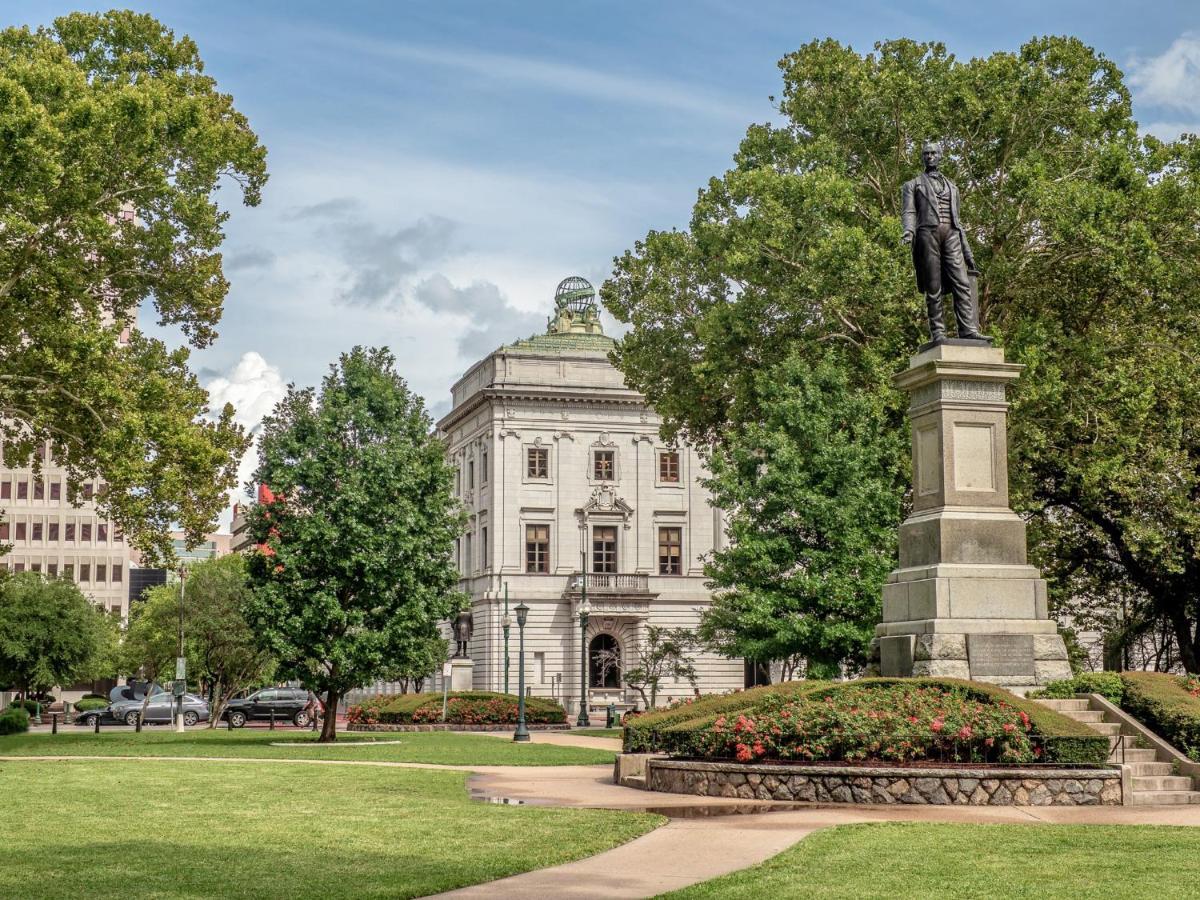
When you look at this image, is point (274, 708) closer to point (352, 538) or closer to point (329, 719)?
point (329, 719)

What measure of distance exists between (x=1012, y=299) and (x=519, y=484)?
40.5m

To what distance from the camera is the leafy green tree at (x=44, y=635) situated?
210ft

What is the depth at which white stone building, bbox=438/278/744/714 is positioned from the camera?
7256 cm

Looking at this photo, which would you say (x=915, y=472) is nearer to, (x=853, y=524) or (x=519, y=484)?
(x=853, y=524)

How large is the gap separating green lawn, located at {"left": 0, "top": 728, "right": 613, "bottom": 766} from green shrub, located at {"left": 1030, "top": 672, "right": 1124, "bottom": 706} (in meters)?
10.2

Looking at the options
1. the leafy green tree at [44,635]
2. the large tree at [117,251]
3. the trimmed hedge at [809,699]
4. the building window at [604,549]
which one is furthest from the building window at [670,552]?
the trimmed hedge at [809,699]

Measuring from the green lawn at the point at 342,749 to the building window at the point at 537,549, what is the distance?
32.2m

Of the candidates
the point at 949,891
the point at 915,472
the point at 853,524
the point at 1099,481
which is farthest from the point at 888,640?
the point at 1099,481

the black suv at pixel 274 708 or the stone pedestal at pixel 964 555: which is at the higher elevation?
the stone pedestal at pixel 964 555

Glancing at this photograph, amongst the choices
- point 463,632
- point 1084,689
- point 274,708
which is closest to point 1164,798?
point 1084,689

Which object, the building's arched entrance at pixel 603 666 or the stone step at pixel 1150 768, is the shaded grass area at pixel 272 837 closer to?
the stone step at pixel 1150 768

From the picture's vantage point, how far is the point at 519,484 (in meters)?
74.0

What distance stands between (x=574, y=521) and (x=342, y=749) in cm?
4148

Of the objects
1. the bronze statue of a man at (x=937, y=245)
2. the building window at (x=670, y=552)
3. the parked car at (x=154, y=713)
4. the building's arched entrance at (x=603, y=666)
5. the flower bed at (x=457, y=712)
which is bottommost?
the parked car at (x=154, y=713)
